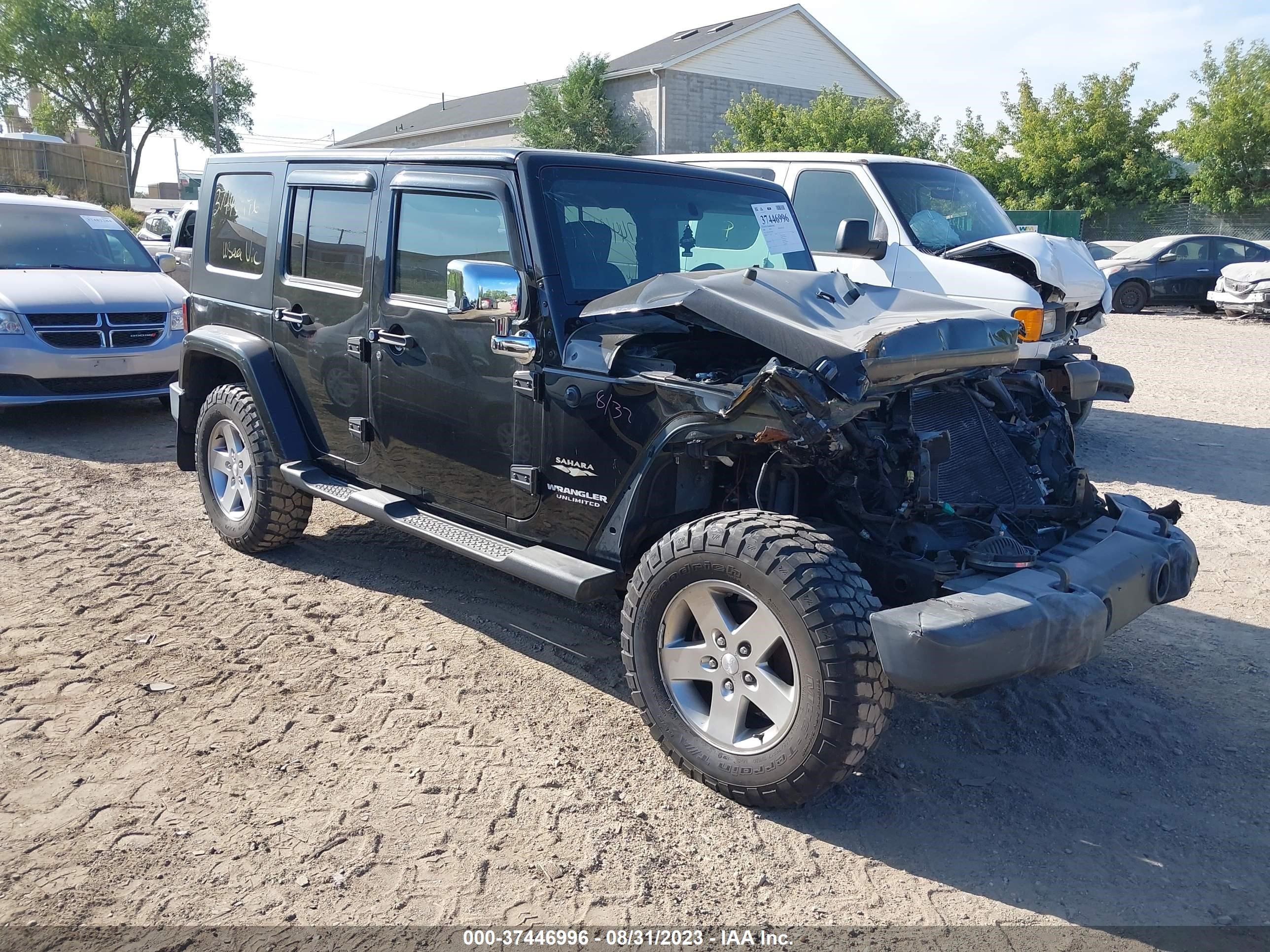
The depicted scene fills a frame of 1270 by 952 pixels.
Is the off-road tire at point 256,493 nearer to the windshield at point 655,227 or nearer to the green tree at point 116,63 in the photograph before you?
the windshield at point 655,227

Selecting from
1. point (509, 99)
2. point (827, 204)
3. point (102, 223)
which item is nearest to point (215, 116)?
point (509, 99)

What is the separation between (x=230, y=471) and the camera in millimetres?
5598

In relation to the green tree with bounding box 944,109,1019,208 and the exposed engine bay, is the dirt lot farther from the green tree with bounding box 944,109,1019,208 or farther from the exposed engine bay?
the green tree with bounding box 944,109,1019,208

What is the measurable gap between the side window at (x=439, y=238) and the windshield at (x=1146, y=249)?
1908 cm

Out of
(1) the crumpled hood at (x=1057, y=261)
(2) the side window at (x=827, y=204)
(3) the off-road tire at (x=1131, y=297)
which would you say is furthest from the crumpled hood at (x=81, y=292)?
(3) the off-road tire at (x=1131, y=297)

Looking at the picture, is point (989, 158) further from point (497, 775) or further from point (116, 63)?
point (116, 63)

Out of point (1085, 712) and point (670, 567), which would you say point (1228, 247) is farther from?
point (670, 567)

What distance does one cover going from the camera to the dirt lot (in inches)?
111

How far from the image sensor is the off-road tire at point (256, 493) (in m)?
5.18

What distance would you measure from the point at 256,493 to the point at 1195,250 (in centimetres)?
2052

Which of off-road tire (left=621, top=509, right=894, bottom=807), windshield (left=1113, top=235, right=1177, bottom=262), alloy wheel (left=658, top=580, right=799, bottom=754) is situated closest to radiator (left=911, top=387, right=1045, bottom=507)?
off-road tire (left=621, top=509, right=894, bottom=807)

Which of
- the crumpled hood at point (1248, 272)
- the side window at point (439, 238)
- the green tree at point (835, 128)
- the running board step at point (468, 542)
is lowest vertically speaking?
the running board step at point (468, 542)

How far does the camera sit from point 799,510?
359 cm

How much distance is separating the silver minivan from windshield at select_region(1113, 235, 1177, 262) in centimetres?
1809
